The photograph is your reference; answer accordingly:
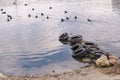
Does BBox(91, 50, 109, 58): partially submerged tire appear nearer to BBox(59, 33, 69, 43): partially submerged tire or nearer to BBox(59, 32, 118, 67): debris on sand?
BBox(59, 32, 118, 67): debris on sand

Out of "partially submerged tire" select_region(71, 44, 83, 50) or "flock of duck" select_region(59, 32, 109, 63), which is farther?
"partially submerged tire" select_region(71, 44, 83, 50)

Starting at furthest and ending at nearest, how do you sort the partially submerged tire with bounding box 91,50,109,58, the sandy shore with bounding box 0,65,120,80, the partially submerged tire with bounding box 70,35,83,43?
the partially submerged tire with bounding box 70,35,83,43
the partially submerged tire with bounding box 91,50,109,58
the sandy shore with bounding box 0,65,120,80

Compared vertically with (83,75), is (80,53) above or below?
above

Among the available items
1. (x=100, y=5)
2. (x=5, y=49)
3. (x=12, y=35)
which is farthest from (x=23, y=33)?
(x=100, y=5)

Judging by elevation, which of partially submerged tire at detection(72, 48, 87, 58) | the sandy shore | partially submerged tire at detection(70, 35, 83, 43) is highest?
partially submerged tire at detection(70, 35, 83, 43)

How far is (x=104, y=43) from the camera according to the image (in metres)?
26.2

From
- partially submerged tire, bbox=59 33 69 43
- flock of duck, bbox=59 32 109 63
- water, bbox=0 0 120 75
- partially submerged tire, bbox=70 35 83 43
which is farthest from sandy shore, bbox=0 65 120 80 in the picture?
partially submerged tire, bbox=59 33 69 43

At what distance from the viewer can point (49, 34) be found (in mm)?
30703

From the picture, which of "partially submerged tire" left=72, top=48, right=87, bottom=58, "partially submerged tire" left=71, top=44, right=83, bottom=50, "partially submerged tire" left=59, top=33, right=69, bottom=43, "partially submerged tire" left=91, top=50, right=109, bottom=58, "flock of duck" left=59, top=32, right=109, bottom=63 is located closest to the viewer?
"partially submerged tire" left=91, top=50, right=109, bottom=58

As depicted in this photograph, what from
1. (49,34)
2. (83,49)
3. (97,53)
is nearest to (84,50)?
(83,49)

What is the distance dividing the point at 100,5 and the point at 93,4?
4.45 ft

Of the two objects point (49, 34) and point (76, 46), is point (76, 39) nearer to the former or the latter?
point (76, 46)

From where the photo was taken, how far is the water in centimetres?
2191

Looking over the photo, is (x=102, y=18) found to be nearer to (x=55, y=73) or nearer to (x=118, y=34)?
(x=118, y=34)
